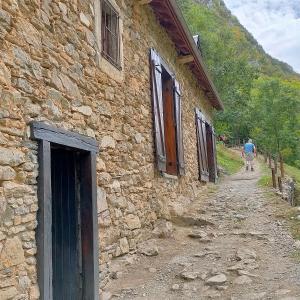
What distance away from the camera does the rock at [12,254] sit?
2850mm

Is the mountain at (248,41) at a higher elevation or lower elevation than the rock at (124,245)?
higher

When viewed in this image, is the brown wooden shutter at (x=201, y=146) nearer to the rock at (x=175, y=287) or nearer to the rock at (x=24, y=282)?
the rock at (x=175, y=287)

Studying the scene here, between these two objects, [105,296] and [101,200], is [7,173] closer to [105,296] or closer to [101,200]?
[101,200]

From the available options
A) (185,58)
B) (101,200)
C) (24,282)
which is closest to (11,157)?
(24,282)

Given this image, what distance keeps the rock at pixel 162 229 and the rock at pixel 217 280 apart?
157 centimetres

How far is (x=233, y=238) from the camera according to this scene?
244 inches

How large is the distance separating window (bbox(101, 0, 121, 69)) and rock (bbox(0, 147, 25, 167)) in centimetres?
234

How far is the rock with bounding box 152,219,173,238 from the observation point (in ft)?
19.7

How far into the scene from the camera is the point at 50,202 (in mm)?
3363

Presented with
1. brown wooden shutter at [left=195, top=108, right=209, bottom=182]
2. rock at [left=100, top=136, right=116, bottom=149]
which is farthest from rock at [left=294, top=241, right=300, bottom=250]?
brown wooden shutter at [left=195, top=108, right=209, bottom=182]

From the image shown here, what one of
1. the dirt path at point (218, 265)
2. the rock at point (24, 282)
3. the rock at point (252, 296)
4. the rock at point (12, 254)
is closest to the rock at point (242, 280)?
the dirt path at point (218, 265)

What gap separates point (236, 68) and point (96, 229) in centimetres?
2165

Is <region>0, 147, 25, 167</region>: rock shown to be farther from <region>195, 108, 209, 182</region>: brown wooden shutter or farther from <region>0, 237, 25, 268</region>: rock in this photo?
<region>195, 108, 209, 182</region>: brown wooden shutter

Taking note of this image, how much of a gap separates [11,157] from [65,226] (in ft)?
4.28
